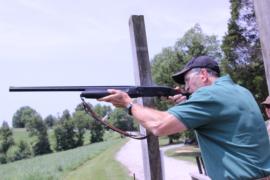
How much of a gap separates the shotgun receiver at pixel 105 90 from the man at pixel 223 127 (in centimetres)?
48

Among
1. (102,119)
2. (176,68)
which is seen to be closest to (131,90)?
(102,119)

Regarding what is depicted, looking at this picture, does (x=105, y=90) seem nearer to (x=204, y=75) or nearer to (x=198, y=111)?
(x=204, y=75)

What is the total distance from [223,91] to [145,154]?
1165 millimetres

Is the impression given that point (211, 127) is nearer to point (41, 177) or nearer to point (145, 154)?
point (145, 154)

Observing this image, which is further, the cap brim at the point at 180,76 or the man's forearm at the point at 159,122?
the cap brim at the point at 180,76

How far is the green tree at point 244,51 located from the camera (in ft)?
81.1

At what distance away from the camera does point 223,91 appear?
284 centimetres

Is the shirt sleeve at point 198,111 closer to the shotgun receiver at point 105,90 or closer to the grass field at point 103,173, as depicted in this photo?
the shotgun receiver at point 105,90

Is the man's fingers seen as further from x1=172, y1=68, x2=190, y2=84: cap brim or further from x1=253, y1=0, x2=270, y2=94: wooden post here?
x1=253, y1=0, x2=270, y2=94: wooden post

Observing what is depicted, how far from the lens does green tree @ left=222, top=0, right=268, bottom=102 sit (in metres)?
24.7

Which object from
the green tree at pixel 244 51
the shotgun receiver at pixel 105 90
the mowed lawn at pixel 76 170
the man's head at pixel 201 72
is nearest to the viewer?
the man's head at pixel 201 72

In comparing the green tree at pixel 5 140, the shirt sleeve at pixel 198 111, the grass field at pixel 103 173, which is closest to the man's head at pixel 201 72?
the shirt sleeve at pixel 198 111

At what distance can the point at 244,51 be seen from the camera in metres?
25.9

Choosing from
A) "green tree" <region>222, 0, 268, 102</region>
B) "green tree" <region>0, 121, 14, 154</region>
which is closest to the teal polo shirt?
"green tree" <region>222, 0, 268, 102</region>
